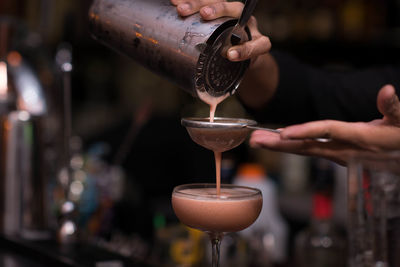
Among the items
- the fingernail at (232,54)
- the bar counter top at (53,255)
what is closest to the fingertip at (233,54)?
the fingernail at (232,54)

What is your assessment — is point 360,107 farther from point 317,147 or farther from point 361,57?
point 361,57

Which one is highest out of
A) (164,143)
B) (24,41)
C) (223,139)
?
(24,41)

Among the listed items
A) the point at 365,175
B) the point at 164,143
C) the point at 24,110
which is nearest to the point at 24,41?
the point at 24,110

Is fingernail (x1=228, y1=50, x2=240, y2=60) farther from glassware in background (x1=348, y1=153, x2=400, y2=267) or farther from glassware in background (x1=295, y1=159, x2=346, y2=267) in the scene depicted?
glassware in background (x1=295, y1=159, x2=346, y2=267)

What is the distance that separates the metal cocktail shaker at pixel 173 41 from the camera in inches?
40.8

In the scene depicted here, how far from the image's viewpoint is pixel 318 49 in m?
3.61

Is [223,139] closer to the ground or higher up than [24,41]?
closer to the ground

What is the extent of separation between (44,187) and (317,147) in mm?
897

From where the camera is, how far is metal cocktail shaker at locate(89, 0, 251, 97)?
1.04 metres

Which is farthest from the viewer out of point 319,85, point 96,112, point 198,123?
point 96,112

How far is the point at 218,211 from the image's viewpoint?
1.07 meters

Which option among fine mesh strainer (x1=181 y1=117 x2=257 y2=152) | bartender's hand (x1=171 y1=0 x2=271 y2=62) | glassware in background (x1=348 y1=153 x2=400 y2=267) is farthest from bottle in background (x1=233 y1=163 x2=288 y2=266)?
glassware in background (x1=348 y1=153 x2=400 y2=267)

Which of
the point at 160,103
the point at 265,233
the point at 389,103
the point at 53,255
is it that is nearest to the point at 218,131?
the point at 389,103

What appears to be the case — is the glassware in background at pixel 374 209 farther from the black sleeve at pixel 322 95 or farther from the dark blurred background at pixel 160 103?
the dark blurred background at pixel 160 103
